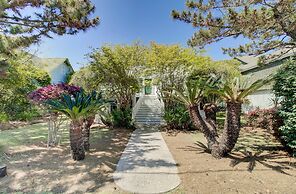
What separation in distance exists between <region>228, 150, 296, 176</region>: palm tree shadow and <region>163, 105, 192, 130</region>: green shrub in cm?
477

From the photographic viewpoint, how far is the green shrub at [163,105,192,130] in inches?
446

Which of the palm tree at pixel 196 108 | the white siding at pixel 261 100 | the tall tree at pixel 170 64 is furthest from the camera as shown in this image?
the white siding at pixel 261 100

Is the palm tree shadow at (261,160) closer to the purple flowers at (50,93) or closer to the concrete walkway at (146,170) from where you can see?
the concrete walkway at (146,170)

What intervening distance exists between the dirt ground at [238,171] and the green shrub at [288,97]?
0.69 m

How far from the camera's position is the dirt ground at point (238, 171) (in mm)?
4148

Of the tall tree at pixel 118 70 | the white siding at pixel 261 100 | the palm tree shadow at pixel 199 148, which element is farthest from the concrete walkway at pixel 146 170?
the white siding at pixel 261 100

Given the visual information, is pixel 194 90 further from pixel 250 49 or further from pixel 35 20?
pixel 35 20

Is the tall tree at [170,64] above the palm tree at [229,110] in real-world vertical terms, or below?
above

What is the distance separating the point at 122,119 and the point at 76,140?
6.19 meters

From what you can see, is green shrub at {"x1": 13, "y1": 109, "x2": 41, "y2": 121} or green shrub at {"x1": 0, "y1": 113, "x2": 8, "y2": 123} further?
green shrub at {"x1": 13, "y1": 109, "x2": 41, "y2": 121}

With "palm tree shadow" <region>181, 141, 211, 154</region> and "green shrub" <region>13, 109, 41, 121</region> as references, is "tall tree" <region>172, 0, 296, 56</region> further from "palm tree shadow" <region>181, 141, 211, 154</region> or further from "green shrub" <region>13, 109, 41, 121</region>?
"green shrub" <region>13, 109, 41, 121</region>

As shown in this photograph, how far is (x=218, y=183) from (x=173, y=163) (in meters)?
1.56

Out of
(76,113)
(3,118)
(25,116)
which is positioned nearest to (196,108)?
(76,113)

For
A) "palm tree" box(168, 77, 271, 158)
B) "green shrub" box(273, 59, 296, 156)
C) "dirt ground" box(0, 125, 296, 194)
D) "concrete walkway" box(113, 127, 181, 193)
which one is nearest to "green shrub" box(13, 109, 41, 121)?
"dirt ground" box(0, 125, 296, 194)
